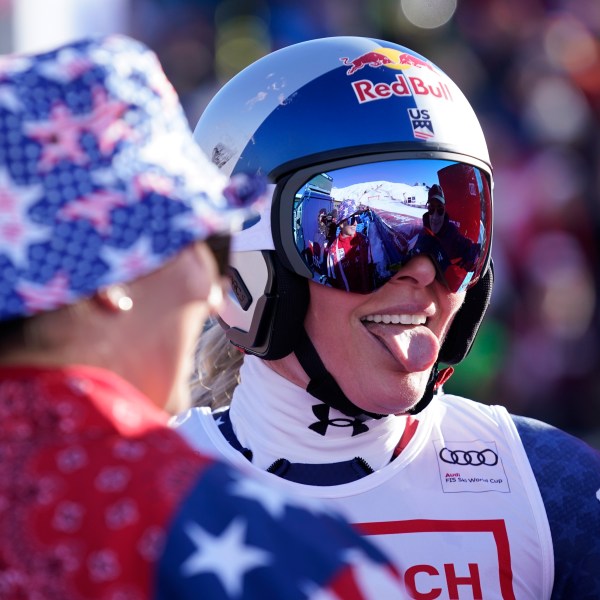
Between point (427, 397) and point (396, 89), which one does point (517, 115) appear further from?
point (427, 397)

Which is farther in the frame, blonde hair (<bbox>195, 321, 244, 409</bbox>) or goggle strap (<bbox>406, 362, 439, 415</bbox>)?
blonde hair (<bbox>195, 321, 244, 409</bbox>)

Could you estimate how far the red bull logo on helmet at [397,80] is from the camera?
259cm

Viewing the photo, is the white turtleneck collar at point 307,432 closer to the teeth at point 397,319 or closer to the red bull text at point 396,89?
the teeth at point 397,319

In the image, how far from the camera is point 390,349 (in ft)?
8.16

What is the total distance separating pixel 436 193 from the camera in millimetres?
2531

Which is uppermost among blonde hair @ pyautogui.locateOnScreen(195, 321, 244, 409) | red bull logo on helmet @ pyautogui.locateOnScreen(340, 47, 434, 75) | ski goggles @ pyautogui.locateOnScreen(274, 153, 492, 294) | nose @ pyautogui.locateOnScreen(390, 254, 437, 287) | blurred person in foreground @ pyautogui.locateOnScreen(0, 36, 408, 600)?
blurred person in foreground @ pyautogui.locateOnScreen(0, 36, 408, 600)

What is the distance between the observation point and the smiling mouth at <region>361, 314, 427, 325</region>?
254cm

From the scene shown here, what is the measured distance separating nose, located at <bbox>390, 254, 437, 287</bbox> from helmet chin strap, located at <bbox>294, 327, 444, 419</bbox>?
23 centimetres

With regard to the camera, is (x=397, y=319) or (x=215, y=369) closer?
(x=397, y=319)

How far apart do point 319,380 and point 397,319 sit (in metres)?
0.23

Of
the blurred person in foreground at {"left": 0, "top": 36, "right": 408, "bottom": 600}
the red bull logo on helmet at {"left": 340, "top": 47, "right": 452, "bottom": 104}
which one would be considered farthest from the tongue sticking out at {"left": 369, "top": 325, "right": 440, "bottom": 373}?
the blurred person in foreground at {"left": 0, "top": 36, "right": 408, "bottom": 600}

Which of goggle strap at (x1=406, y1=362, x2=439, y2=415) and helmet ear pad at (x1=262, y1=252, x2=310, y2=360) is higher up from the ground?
helmet ear pad at (x1=262, y1=252, x2=310, y2=360)

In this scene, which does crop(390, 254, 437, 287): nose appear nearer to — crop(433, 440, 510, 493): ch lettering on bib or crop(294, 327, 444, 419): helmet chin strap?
crop(294, 327, 444, 419): helmet chin strap

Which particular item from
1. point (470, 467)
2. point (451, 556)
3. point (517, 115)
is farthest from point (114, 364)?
point (517, 115)
